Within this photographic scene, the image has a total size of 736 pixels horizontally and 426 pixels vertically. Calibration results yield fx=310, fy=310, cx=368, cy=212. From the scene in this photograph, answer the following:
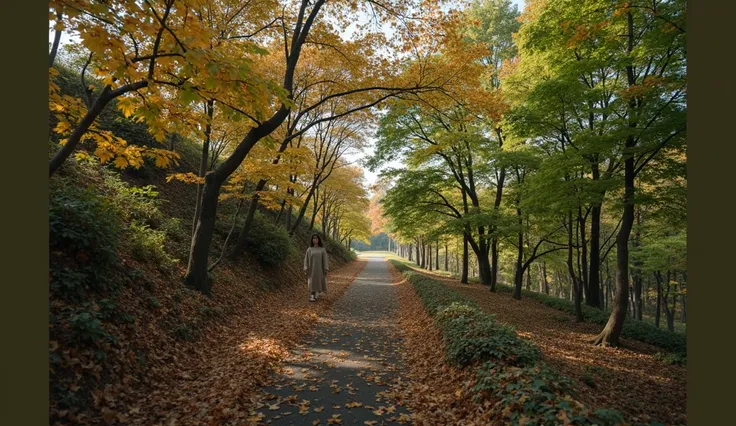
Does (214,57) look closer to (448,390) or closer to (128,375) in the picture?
(128,375)

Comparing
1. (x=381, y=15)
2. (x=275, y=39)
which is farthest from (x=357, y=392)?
(x=275, y=39)

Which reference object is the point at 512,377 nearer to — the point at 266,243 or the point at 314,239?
the point at 314,239

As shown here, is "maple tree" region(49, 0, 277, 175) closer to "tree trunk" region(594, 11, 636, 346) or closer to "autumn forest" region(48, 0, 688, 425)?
"autumn forest" region(48, 0, 688, 425)

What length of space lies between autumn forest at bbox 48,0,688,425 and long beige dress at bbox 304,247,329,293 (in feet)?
0.26

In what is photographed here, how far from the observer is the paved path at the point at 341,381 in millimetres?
3752

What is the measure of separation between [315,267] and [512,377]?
25.7 ft

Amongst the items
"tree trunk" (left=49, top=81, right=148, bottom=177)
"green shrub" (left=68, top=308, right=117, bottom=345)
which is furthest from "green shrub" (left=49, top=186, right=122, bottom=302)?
"tree trunk" (left=49, top=81, right=148, bottom=177)

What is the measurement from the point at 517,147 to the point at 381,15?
988 cm

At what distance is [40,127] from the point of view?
9.30 ft

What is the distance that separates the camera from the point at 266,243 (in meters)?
12.6

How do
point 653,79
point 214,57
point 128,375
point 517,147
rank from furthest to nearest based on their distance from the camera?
point 517,147, point 653,79, point 128,375, point 214,57

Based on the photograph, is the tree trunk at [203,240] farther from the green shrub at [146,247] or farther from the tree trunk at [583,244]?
the tree trunk at [583,244]

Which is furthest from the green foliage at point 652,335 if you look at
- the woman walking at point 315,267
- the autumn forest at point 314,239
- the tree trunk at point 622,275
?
the woman walking at point 315,267

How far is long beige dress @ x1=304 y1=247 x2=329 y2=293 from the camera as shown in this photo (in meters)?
10.6
